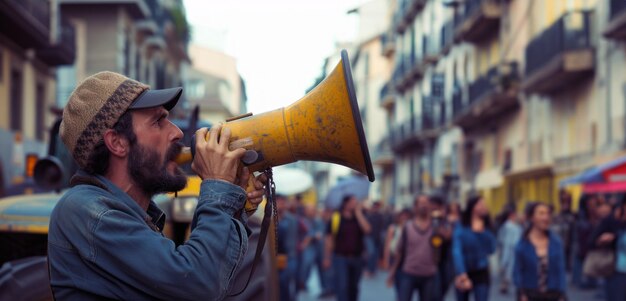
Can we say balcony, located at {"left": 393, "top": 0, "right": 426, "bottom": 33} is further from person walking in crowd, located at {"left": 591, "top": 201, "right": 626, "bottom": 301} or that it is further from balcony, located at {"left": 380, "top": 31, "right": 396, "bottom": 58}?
person walking in crowd, located at {"left": 591, "top": 201, "right": 626, "bottom": 301}

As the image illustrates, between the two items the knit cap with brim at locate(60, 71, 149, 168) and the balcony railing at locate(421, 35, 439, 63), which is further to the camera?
the balcony railing at locate(421, 35, 439, 63)

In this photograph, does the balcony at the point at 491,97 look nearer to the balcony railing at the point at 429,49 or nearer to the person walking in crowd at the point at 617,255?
the balcony railing at the point at 429,49

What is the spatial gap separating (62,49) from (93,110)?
2531 cm

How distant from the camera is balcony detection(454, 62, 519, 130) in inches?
1266

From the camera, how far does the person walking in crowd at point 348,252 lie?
1405 cm

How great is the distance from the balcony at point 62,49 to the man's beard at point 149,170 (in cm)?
2443

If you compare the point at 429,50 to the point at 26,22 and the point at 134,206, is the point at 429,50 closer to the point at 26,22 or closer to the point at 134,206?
the point at 26,22

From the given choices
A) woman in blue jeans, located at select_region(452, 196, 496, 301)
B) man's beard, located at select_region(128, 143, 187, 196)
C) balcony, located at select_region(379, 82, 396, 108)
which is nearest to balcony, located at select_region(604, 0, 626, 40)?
woman in blue jeans, located at select_region(452, 196, 496, 301)

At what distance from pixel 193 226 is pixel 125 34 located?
108 ft

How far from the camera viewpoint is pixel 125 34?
3516 cm

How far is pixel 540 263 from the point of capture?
9812 millimetres

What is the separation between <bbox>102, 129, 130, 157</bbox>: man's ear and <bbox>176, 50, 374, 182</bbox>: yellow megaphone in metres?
0.34

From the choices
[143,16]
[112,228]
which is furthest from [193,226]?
[143,16]

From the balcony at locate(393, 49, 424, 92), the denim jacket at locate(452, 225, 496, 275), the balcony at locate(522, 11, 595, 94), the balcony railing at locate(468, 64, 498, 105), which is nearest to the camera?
the denim jacket at locate(452, 225, 496, 275)
